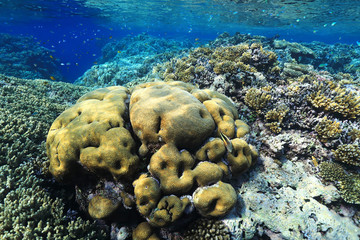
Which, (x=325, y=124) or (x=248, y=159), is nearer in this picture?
(x=248, y=159)

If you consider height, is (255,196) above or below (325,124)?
below

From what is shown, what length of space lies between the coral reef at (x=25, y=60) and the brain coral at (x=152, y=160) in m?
22.7

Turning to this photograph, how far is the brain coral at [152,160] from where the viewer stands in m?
3.11

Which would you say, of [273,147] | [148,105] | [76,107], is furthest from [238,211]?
[76,107]

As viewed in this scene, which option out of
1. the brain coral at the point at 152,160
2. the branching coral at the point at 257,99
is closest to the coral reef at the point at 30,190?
the brain coral at the point at 152,160

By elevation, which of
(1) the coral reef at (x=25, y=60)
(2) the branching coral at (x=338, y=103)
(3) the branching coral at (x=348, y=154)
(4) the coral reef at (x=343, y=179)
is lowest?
(1) the coral reef at (x=25, y=60)

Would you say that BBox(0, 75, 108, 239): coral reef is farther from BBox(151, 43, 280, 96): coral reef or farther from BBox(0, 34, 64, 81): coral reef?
BBox(0, 34, 64, 81): coral reef

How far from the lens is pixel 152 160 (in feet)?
10.5

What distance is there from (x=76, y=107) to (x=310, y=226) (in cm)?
595

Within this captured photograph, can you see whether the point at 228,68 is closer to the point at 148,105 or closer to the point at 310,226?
the point at 148,105

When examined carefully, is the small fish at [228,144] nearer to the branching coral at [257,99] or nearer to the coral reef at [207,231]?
the coral reef at [207,231]

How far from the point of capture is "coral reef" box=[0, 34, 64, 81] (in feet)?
65.4

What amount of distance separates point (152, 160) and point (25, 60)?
92.5 feet

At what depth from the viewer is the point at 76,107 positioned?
424 centimetres
